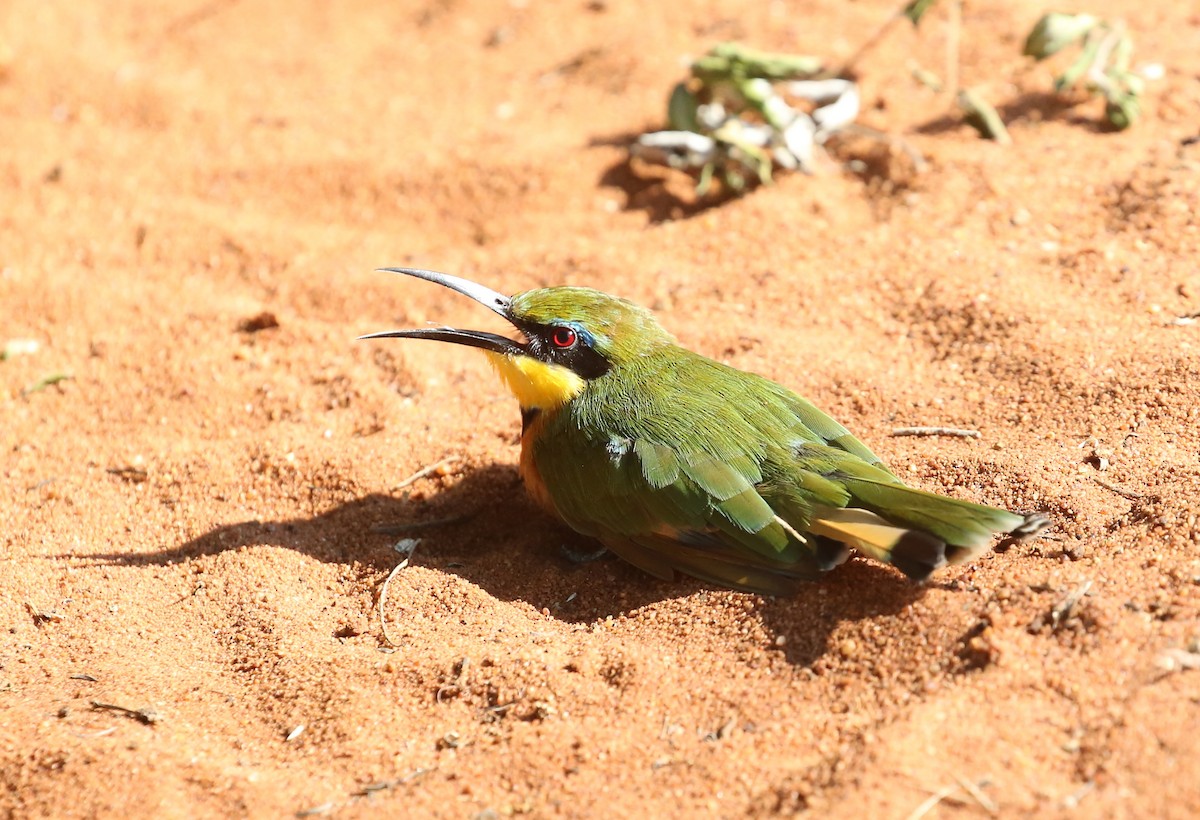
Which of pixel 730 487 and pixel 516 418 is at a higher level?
pixel 730 487

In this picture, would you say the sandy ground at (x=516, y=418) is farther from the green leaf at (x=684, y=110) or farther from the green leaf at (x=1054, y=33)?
the green leaf at (x=1054, y=33)

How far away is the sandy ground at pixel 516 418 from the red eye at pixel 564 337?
0.69 meters

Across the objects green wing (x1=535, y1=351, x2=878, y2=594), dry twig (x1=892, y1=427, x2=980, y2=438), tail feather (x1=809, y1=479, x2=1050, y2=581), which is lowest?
dry twig (x1=892, y1=427, x2=980, y2=438)

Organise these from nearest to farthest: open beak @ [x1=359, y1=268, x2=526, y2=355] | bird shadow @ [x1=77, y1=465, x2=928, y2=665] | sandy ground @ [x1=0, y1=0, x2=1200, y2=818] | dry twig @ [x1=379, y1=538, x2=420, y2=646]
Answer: sandy ground @ [x1=0, y1=0, x2=1200, y2=818] < bird shadow @ [x1=77, y1=465, x2=928, y2=665] < dry twig @ [x1=379, y1=538, x2=420, y2=646] < open beak @ [x1=359, y1=268, x2=526, y2=355]

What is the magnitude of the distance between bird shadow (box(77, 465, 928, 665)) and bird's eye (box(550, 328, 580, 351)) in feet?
2.27

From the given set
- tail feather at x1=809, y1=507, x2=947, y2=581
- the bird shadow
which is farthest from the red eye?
tail feather at x1=809, y1=507, x2=947, y2=581

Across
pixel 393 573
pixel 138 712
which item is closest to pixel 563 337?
pixel 393 573

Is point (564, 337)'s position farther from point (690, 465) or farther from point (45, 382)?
point (45, 382)

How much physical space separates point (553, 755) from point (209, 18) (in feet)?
23.0

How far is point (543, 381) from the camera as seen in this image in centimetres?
425

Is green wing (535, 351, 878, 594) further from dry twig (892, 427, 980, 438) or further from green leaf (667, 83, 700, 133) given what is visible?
green leaf (667, 83, 700, 133)

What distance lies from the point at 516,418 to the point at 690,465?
138cm

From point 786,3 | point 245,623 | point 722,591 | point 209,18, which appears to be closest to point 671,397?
point 722,591

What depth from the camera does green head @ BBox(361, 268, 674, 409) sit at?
13.9 ft
